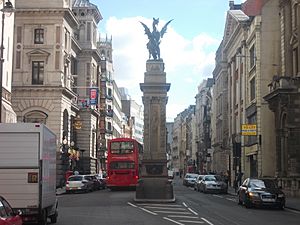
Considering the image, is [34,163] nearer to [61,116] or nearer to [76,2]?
[61,116]

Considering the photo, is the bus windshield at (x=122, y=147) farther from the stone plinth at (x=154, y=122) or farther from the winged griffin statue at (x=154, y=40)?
the winged griffin statue at (x=154, y=40)

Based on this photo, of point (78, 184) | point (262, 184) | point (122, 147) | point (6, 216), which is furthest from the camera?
point (78, 184)

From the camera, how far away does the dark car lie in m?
29.0

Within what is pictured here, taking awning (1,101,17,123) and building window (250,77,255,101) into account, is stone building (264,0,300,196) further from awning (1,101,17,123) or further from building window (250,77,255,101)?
awning (1,101,17,123)

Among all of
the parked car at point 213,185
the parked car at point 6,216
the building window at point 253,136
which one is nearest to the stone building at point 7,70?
the parked car at point 213,185

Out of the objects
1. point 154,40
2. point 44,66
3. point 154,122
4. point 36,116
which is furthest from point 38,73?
point 154,122

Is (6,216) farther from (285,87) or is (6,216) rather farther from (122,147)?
(122,147)

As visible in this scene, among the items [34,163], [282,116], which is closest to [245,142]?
[282,116]

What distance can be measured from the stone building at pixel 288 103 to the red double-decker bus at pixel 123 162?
12.0 metres

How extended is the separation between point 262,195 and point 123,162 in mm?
22040

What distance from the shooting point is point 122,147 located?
1933 inches

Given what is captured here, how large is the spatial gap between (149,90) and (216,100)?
2171 inches

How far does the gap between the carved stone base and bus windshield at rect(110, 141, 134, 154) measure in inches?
629

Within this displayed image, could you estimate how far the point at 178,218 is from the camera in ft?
72.8
